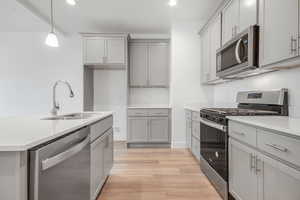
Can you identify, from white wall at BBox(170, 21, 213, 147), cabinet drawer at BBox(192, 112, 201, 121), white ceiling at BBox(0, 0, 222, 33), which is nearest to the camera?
cabinet drawer at BBox(192, 112, 201, 121)

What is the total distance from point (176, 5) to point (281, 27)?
2248mm

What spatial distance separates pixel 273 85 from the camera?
239cm

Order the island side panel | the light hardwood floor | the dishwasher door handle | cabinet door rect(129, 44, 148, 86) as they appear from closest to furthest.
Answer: the island side panel < the dishwasher door handle < the light hardwood floor < cabinet door rect(129, 44, 148, 86)

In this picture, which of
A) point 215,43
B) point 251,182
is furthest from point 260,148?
point 215,43

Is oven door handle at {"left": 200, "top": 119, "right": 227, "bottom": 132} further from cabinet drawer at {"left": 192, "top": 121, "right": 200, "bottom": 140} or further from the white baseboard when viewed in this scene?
the white baseboard

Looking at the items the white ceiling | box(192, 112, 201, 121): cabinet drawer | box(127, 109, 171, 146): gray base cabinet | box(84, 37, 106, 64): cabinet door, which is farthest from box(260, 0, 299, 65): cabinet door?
box(84, 37, 106, 64): cabinet door

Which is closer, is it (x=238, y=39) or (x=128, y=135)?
(x=238, y=39)

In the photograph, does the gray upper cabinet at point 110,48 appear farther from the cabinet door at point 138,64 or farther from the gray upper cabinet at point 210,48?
the gray upper cabinet at point 210,48

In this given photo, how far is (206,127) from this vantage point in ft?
9.01

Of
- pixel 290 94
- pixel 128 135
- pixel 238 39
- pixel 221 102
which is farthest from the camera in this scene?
pixel 128 135

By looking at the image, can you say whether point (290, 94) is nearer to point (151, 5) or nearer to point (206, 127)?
point (206, 127)

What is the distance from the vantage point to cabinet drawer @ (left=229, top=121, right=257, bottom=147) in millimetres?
1618

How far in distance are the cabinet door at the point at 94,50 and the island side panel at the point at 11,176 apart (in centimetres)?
396

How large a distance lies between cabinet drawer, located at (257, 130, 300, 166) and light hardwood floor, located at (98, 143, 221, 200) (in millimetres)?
1095
